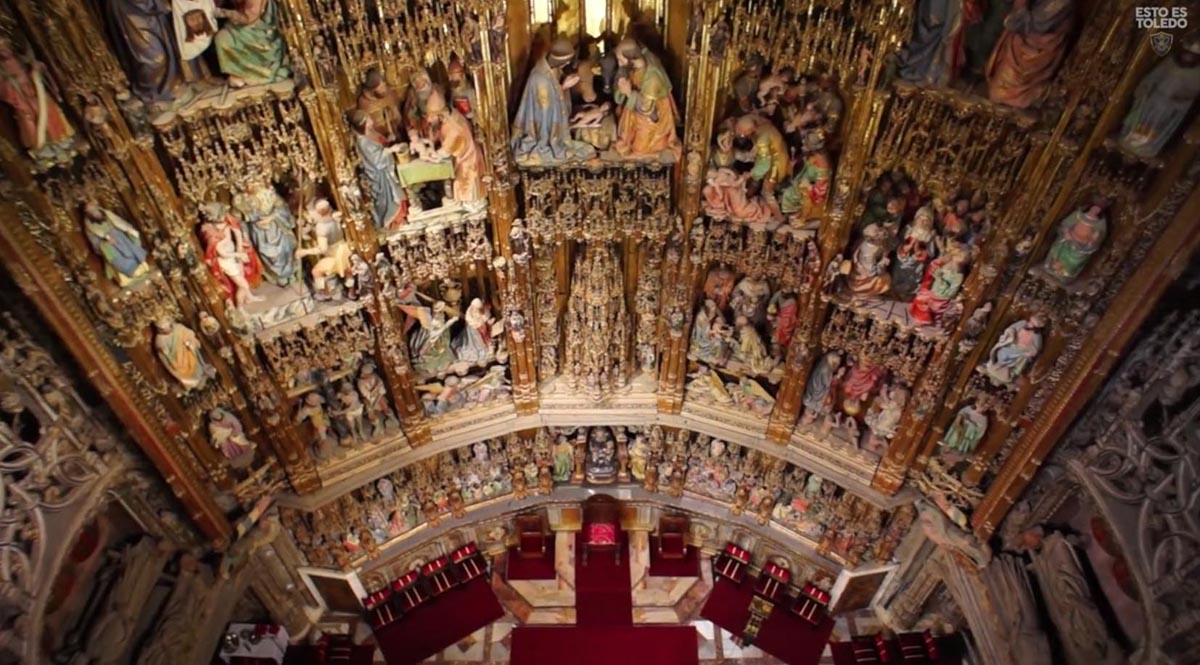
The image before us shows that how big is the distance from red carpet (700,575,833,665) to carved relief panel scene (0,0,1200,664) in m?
0.04

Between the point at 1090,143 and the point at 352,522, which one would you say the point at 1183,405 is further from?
the point at 352,522

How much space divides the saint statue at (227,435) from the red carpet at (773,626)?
6150 millimetres

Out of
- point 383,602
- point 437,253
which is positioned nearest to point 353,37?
point 437,253

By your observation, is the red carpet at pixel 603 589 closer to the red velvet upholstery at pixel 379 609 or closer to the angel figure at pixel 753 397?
the red velvet upholstery at pixel 379 609

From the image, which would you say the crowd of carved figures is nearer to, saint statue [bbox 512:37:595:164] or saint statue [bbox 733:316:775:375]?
saint statue [bbox 733:316:775:375]

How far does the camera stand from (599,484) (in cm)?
1301

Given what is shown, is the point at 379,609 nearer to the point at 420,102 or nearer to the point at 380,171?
the point at 380,171

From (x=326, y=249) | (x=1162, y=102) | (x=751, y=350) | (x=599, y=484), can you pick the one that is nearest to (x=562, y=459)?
(x=599, y=484)

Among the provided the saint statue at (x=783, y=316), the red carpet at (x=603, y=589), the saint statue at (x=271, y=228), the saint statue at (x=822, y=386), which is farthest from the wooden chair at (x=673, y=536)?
the saint statue at (x=271, y=228)

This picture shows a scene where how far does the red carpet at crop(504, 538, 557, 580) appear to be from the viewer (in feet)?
43.1

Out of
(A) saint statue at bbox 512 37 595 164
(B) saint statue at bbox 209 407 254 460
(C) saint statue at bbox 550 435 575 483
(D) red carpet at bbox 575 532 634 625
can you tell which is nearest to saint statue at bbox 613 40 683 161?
(A) saint statue at bbox 512 37 595 164

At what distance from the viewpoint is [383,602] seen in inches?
502

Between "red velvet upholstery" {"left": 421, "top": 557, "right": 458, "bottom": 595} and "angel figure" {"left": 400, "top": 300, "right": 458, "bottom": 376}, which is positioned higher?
"angel figure" {"left": 400, "top": 300, "right": 458, "bottom": 376}

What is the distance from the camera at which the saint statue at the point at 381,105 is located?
29.7ft
